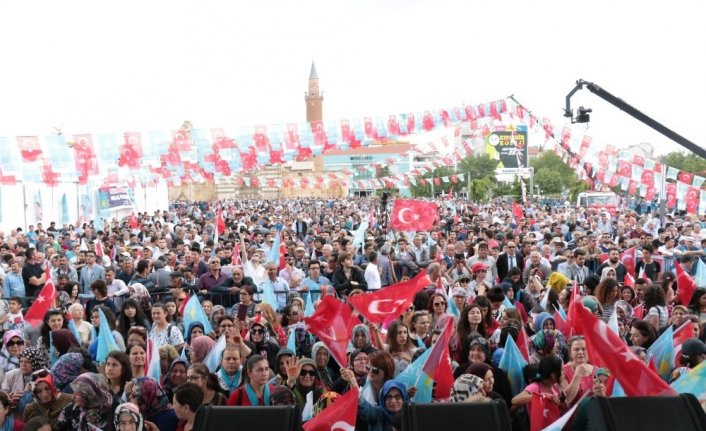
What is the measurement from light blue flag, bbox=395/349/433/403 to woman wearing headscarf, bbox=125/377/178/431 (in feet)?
5.34

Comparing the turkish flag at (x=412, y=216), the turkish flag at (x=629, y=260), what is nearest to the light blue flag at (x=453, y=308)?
A: the turkish flag at (x=629, y=260)

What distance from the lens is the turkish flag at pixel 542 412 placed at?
5.20 meters

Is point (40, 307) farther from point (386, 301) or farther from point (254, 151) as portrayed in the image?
point (254, 151)

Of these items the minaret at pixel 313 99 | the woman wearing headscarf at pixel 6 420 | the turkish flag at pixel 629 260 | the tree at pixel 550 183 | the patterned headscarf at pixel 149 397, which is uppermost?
the minaret at pixel 313 99

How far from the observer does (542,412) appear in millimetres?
5227

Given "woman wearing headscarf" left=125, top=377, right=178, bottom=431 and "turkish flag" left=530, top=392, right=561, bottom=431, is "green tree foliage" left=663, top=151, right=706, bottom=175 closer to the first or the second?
"turkish flag" left=530, top=392, right=561, bottom=431

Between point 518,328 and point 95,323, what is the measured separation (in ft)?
14.3

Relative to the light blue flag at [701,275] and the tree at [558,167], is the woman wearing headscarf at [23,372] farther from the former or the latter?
the tree at [558,167]

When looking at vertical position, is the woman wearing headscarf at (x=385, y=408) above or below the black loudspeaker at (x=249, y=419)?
below

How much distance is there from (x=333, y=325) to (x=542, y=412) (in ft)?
7.01

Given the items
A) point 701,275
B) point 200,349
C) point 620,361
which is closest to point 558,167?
point 701,275

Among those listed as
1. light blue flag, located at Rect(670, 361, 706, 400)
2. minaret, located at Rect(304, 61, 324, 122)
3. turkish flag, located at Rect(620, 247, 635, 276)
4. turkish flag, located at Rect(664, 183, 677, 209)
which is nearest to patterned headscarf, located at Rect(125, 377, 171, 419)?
light blue flag, located at Rect(670, 361, 706, 400)

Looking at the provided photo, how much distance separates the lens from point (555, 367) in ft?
17.7

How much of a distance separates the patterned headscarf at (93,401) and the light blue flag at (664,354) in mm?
4153
